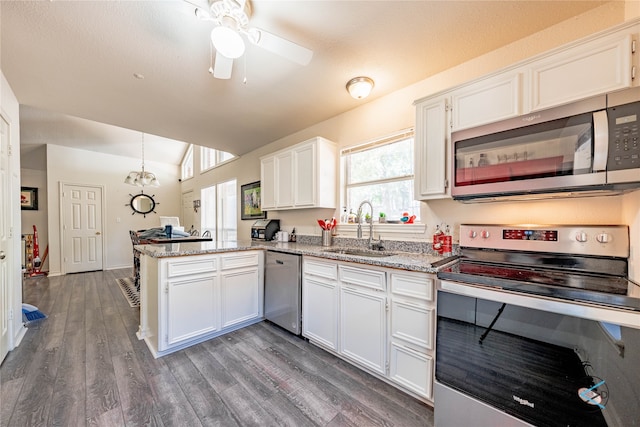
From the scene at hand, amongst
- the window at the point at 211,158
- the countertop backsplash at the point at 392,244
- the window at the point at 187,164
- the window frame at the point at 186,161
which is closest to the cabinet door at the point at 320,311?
the countertop backsplash at the point at 392,244

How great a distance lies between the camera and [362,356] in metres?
1.84

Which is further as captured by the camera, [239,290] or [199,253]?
[239,290]

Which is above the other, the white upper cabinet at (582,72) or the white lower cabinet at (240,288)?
the white upper cabinet at (582,72)

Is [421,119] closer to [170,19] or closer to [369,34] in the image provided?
[369,34]

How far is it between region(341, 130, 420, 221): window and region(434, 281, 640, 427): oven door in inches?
45.4

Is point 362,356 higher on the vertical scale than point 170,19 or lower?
lower

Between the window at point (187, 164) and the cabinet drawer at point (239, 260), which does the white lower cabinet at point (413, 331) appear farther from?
the window at point (187, 164)

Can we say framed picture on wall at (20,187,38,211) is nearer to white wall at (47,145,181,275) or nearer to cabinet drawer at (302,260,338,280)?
white wall at (47,145,181,275)

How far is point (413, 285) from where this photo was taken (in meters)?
1.56

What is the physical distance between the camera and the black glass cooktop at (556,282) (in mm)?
956

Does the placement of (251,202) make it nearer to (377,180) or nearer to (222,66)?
(377,180)

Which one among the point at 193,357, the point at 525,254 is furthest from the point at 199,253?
the point at 525,254

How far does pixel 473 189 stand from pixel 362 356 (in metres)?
1.45

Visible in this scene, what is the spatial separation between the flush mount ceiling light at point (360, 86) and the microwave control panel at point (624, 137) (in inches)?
62.7
